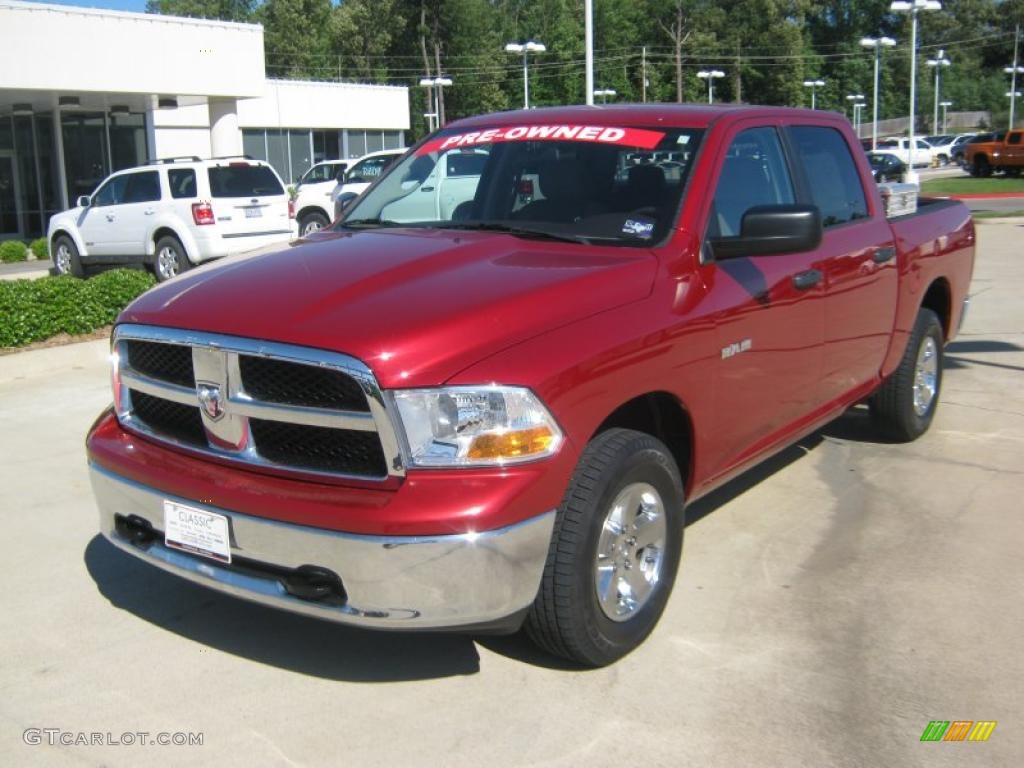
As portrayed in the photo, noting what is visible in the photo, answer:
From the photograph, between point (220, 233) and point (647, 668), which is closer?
point (647, 668)

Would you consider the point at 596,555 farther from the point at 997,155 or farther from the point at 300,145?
the point at 997,155

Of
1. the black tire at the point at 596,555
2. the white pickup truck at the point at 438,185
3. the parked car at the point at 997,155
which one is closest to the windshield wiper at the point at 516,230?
the white pickup truck at the point at 438,185

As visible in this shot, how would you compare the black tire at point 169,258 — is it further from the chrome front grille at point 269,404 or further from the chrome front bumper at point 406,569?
the chrome front bumper at point 406,569

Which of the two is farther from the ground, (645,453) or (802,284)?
(802,284)

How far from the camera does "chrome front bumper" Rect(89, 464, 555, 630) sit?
10.3 feet

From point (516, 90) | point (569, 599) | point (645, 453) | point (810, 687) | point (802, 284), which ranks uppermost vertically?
point (516, 90)

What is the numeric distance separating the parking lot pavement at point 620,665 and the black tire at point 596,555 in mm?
155

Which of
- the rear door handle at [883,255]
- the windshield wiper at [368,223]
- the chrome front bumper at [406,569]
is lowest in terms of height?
the chrome front bumper at [406,569]

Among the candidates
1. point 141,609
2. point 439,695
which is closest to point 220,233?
point 141,609

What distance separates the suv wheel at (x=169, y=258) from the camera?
→ 15.8 meters

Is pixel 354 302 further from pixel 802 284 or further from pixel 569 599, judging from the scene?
pixel 802 284

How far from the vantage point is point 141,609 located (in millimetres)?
4340

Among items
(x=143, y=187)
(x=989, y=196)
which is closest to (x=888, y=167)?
(x=989, y=196)

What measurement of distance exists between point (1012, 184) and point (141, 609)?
42353 millimetres
